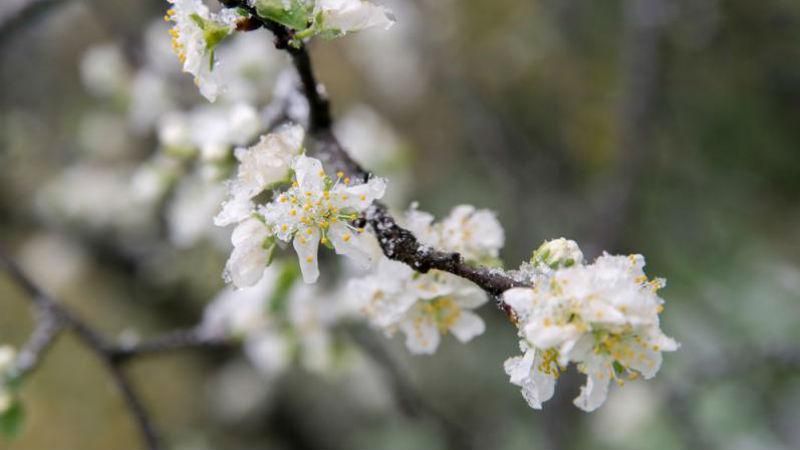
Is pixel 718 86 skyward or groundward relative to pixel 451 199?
groundward

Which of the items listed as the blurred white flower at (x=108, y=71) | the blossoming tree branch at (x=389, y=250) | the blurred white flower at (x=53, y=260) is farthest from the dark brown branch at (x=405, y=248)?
the blurred white flower at (x=53, y=260)

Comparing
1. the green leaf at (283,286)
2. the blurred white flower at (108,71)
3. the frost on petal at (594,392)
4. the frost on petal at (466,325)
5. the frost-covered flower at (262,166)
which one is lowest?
the frost on petal at (594,392)

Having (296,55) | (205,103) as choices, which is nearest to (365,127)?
(205,103)

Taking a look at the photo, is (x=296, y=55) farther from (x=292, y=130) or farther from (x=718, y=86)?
(x=718, y=86)

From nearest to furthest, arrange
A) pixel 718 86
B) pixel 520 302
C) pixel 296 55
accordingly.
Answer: pixel 520 302 → pixel 296 55 → pixel 718 86

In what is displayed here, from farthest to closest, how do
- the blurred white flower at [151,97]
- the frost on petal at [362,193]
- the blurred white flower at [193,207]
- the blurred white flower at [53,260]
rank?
the blurred white flower at [53,260] < the blurred white flower at [151,97] < the blurred white flower at [193,207] < the frost on petal at [362,193]

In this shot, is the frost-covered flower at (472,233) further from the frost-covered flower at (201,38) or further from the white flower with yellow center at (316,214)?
the frost-covered flower at (201,38)

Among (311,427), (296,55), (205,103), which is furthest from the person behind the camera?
(311,427)
